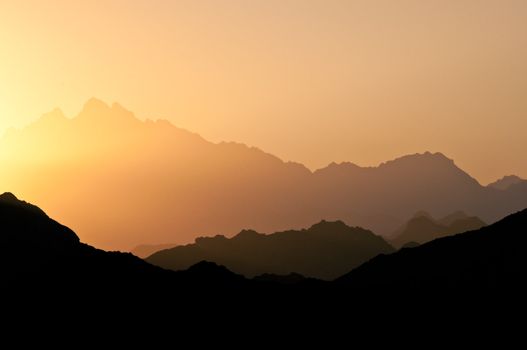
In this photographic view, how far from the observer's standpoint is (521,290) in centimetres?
8944

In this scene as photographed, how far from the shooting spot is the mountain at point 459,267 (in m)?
95.0

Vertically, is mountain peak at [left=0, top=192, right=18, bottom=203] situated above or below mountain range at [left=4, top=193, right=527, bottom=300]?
above

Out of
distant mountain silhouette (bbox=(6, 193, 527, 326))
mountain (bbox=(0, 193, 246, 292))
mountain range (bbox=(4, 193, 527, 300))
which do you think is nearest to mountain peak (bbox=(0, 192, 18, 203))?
mountain (bbox=(0, 193, 246, 292))

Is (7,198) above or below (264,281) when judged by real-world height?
above

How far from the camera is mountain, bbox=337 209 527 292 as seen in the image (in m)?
95.0

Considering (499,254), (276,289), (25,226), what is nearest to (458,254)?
(499,254)

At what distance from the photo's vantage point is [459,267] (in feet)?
345


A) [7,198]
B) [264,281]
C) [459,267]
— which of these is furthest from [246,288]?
[7,198]

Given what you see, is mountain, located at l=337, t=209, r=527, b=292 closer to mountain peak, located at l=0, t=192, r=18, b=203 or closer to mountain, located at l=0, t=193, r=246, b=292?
mountain, located at l=0, t=193, r=246, b=292

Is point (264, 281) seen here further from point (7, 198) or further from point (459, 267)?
point (7, 198)

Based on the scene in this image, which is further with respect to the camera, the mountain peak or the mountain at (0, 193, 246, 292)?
the mountain peak

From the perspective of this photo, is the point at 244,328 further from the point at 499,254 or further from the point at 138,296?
the point at 499,254

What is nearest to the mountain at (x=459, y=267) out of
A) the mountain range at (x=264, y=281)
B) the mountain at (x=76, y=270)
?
the mountain range at (x=264, y=281)

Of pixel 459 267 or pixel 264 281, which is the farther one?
pixel 264 281
